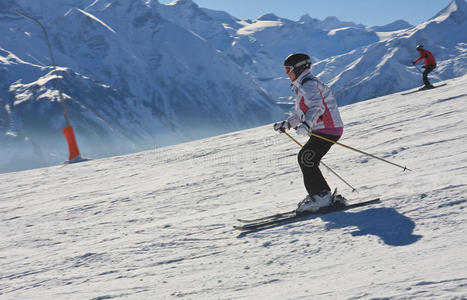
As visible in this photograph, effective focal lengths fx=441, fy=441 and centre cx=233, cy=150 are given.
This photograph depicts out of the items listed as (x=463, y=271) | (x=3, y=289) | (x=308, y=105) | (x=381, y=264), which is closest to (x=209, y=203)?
(x=308, y=105)

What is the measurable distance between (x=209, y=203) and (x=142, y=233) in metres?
1.24

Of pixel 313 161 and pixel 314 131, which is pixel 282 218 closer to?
pixel 313 161

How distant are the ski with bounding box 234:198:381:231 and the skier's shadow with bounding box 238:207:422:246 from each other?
0.04 meters

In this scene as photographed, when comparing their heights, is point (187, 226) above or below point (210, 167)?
below

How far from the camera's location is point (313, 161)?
188 inches

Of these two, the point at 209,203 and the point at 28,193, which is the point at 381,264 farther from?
the point at 28,193

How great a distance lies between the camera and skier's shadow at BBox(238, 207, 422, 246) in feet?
12.1

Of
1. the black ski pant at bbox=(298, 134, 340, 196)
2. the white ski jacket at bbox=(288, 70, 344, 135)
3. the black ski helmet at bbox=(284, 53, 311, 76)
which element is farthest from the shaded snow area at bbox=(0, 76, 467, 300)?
the black ski helmet at bbox=(284, 53, 311, 76)

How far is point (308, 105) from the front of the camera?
4.68 m

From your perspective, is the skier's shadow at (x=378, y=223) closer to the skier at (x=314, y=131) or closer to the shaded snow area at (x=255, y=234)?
the shaded snow area at (x=255, y=234)

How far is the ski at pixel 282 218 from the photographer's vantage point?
4.62m

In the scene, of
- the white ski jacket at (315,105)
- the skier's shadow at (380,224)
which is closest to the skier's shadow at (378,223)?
the skier's shadow at (380,224)

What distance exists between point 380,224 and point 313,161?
40.7 inches

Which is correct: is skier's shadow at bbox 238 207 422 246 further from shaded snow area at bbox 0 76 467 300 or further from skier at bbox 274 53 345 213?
skier at bbox 274 53 345 213
